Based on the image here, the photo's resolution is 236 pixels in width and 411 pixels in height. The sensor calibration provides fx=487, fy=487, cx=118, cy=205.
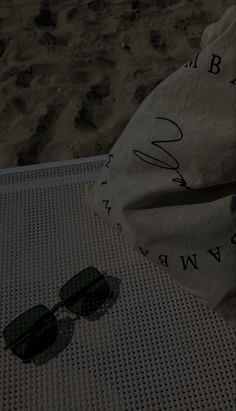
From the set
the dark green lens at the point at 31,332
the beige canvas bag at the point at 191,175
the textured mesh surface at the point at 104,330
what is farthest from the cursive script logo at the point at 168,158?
the dark green lens at the point at 31,332

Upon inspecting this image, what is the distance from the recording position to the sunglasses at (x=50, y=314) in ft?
3.56

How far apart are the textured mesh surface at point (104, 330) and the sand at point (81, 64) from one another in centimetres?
49

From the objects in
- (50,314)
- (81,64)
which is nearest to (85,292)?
(50,314)

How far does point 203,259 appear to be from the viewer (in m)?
1.05

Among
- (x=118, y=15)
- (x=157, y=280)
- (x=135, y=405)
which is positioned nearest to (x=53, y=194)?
(x=157, y=280)

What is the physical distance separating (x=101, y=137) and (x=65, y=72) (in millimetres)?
426

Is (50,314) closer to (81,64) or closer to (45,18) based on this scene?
(81,64)

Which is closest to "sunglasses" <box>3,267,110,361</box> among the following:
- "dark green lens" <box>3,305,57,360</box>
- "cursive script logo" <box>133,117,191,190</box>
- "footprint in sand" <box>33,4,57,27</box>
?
"dark green lens" <box>3,305,57,360</box>

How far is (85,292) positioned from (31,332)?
156 millimetres

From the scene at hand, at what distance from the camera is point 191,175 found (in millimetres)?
→ 1021

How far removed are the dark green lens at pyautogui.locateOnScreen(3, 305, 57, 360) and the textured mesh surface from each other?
2cm

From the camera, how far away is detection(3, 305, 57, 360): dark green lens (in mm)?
1080

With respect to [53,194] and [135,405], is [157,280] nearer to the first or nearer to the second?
[135,405]

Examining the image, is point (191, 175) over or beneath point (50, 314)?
over
